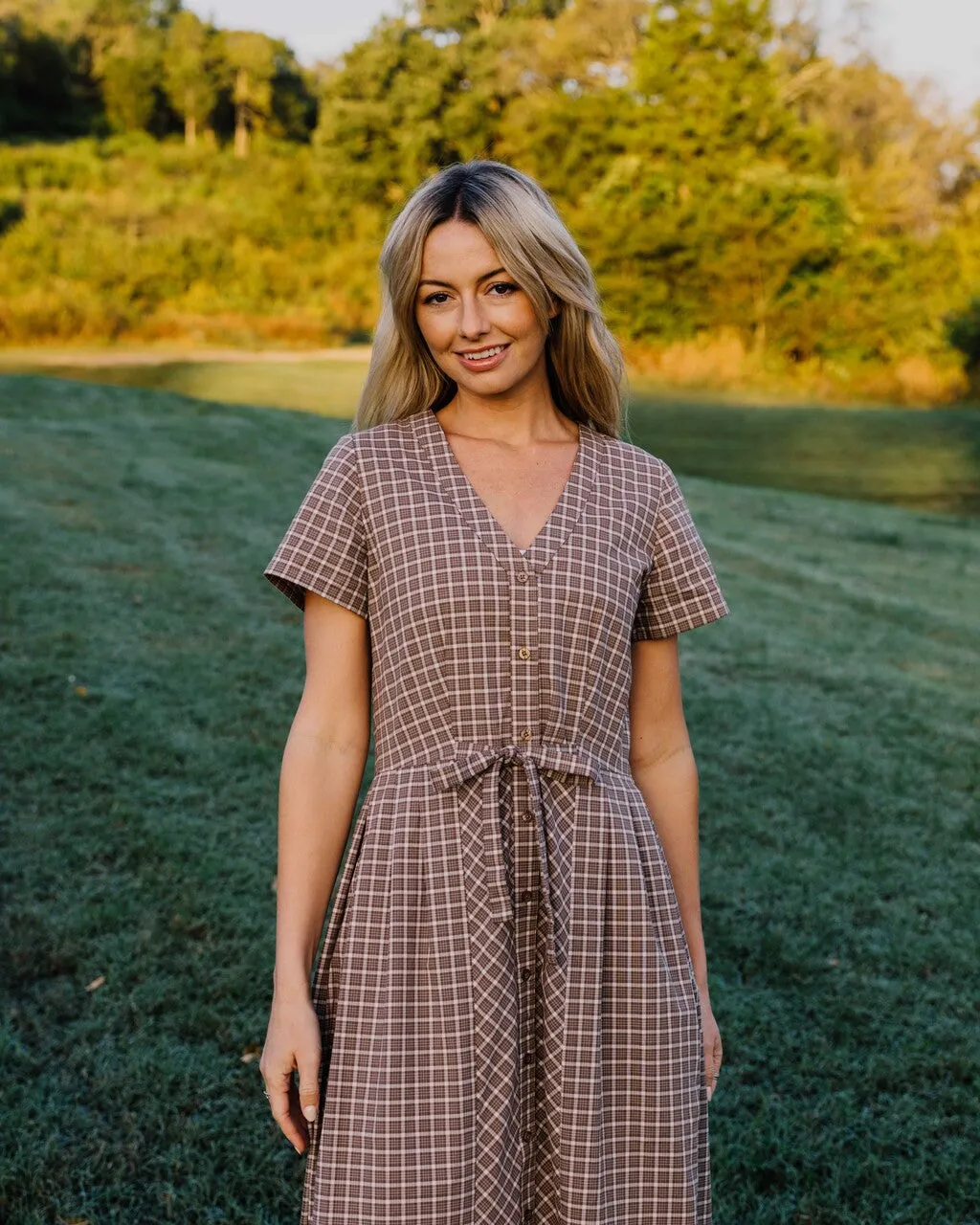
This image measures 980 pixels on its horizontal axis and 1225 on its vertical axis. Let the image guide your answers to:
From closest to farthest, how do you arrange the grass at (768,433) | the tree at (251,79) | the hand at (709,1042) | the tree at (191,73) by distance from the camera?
the hand at (709,1042) → the grass at (768,433) → the tree at (191,73) → the tree at (251,79)

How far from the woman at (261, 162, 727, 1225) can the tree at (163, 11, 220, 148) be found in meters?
34.3

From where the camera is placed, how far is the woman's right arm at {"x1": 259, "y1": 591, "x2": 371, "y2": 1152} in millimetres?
1310

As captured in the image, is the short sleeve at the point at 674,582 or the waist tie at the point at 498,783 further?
the short sleeve at the point at 674,582

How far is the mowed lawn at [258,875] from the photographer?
2.61 metres

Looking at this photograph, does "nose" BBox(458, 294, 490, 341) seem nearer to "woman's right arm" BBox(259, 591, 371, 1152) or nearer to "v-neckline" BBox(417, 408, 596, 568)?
"v-neckline" BBox(417, 408, 596, 568)

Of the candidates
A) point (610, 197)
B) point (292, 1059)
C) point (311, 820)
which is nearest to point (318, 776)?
point (311, 820)

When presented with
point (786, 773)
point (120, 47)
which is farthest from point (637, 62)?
point (786, 773)

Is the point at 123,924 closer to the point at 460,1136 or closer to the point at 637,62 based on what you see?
the point at 460,1136

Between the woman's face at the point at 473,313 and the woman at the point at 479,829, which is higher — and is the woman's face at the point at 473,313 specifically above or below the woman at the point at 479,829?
above

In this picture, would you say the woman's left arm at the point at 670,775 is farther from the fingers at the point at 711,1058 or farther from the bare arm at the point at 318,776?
the bare arm at the point at 318,776

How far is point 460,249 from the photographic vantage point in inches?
56.6

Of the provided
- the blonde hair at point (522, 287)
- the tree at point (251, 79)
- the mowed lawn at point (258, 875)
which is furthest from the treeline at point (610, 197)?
the blonde hair at point (522, 287)

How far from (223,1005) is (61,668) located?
2391mm

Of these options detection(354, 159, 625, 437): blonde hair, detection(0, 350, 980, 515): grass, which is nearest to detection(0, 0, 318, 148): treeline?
detection(0, 350, 980, 515): grass
